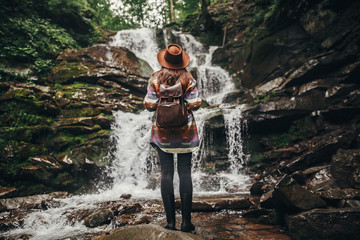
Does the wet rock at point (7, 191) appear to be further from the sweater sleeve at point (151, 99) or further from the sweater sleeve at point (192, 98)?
the sweater sleeve at point (192, 98)

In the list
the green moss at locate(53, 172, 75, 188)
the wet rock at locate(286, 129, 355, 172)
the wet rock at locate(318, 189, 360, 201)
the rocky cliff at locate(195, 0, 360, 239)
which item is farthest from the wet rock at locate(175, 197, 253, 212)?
the green moss at locate(53, 172, 75, 188)

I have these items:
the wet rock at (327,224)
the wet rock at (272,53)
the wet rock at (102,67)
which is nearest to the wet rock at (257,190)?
the wet rock at (327,224)

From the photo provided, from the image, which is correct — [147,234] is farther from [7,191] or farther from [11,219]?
[7,191]

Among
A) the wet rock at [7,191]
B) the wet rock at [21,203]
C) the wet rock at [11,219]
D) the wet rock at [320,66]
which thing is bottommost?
the wet rock at [11,219]

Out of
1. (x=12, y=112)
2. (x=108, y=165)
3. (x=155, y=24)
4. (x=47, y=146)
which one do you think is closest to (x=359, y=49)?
(x=108, y=165)

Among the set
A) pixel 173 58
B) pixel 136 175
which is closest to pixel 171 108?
pixel 173 58

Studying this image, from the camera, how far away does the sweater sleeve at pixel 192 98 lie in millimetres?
2516

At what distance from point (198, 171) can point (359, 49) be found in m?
7.86

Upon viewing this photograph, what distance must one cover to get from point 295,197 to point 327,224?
1.46 feet

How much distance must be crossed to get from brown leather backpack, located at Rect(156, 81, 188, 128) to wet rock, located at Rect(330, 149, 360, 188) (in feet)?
11.5

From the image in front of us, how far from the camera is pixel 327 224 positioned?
92.2 inches

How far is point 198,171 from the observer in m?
8.28

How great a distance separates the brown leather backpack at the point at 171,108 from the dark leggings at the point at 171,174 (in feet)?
Answer: 1.46

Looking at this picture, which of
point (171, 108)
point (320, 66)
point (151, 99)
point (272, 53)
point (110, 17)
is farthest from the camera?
point (110, 17)
